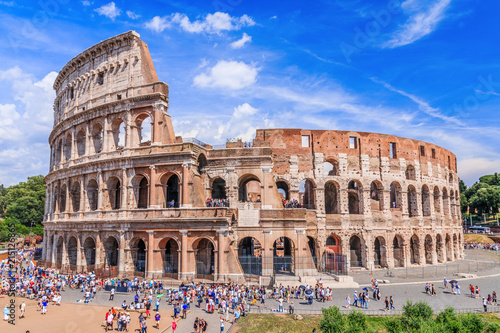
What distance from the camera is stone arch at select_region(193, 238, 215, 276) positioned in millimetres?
30141

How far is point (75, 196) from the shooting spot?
125 feet

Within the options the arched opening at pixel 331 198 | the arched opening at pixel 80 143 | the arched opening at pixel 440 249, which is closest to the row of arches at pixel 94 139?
the arched opening at pixel 80 143

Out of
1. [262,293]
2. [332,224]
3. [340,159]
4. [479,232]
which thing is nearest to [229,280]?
[262,293]

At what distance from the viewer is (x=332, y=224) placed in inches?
1470

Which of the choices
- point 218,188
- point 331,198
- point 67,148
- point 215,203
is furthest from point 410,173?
point 67,148

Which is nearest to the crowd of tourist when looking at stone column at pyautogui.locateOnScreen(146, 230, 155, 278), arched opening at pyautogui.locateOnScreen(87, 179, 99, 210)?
stone column at pyautogui.locateOnScreen(146, 230, 155, 278)

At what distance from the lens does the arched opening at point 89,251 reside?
113 ft

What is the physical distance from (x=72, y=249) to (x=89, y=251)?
2.97 m

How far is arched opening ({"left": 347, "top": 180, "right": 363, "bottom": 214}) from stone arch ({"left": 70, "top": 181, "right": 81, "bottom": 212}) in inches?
1182

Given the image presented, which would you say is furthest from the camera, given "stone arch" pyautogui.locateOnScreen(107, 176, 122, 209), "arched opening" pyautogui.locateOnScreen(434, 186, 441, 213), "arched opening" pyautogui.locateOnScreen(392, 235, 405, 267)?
"arched opening" pyautogui.locateOnScreen(434, 186, 441, 213)

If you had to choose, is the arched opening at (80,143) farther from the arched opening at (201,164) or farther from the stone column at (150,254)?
the stone column at (150,254)

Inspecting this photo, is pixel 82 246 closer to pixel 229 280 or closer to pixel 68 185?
pixel 68 185

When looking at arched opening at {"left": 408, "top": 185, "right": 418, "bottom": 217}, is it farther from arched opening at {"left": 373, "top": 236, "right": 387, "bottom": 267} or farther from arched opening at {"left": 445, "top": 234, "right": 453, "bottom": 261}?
arched opening at {"left": 445, "top": 234, "right": 453, "bottom": 261}

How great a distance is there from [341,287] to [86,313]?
1881cm
